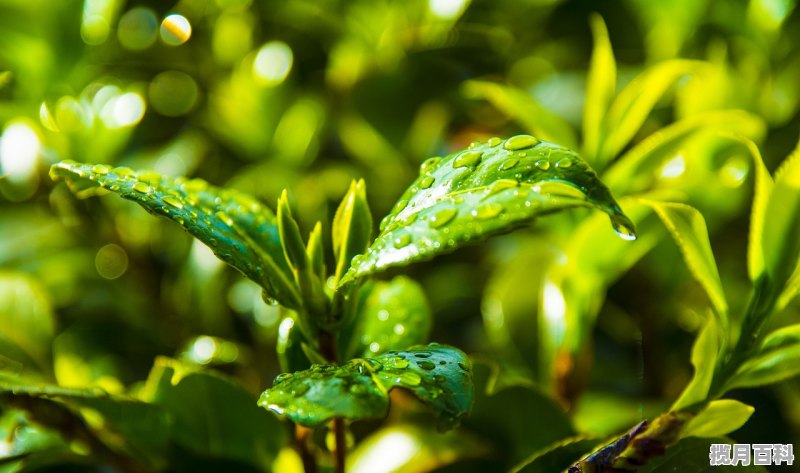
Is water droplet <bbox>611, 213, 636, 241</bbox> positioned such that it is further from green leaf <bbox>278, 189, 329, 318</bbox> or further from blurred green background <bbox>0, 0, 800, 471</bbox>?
blurred green background <bbox>0, 0, 800, 471</bbox>

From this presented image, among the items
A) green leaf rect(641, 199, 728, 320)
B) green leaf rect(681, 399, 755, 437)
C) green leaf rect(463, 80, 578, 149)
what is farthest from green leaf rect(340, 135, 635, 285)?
green leaf rect(463, 80, 578, 149)

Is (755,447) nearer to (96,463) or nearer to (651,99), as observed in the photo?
(651,99)

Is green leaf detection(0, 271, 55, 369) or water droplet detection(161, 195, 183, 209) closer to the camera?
water droplet detection(161, 195, 183, 209)

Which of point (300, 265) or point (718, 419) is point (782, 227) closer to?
point (718, 419)

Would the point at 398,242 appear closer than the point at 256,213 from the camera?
Yes

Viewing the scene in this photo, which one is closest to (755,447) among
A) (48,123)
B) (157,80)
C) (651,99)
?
(651,99)

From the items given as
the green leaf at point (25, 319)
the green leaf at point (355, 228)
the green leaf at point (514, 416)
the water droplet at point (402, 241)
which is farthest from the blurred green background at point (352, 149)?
the water droplet at point (402, 241)
